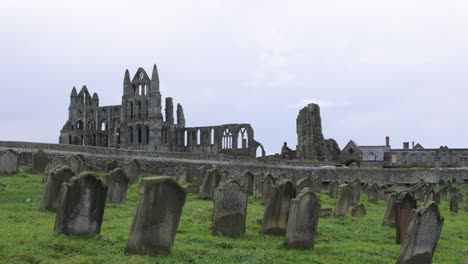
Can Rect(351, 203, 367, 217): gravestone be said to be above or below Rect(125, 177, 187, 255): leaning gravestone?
below

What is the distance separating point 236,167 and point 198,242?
39.0 meters

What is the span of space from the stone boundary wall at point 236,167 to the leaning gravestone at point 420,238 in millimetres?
27545

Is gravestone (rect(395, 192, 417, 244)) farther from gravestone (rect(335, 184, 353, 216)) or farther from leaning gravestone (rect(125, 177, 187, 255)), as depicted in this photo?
leaning gravestone (rect(125, 177, 187, 255))

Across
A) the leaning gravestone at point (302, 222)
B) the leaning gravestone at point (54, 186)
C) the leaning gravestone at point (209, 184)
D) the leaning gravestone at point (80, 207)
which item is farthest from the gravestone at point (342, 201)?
the leaning gravestone at point (80, 207)

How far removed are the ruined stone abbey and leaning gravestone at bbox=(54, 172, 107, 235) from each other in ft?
→ 223

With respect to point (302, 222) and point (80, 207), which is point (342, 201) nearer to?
point (302, 222)

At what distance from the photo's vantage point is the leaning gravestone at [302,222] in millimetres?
12625

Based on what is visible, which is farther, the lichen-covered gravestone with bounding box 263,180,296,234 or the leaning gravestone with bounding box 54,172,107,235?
the lichen-covered gravestone with bounding box 263,180,296,234

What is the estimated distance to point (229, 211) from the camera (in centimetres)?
1356

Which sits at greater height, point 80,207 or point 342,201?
point 80,207

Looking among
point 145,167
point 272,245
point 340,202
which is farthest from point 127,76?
point 272,245

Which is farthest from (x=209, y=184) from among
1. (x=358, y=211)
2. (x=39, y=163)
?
(x=39, y=163)

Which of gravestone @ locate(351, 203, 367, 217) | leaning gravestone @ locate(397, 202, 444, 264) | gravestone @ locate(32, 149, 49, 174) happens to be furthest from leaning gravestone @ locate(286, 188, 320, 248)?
gravestone @ locate(32, 149, 49, 174)

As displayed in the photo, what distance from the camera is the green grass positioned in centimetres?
1045
